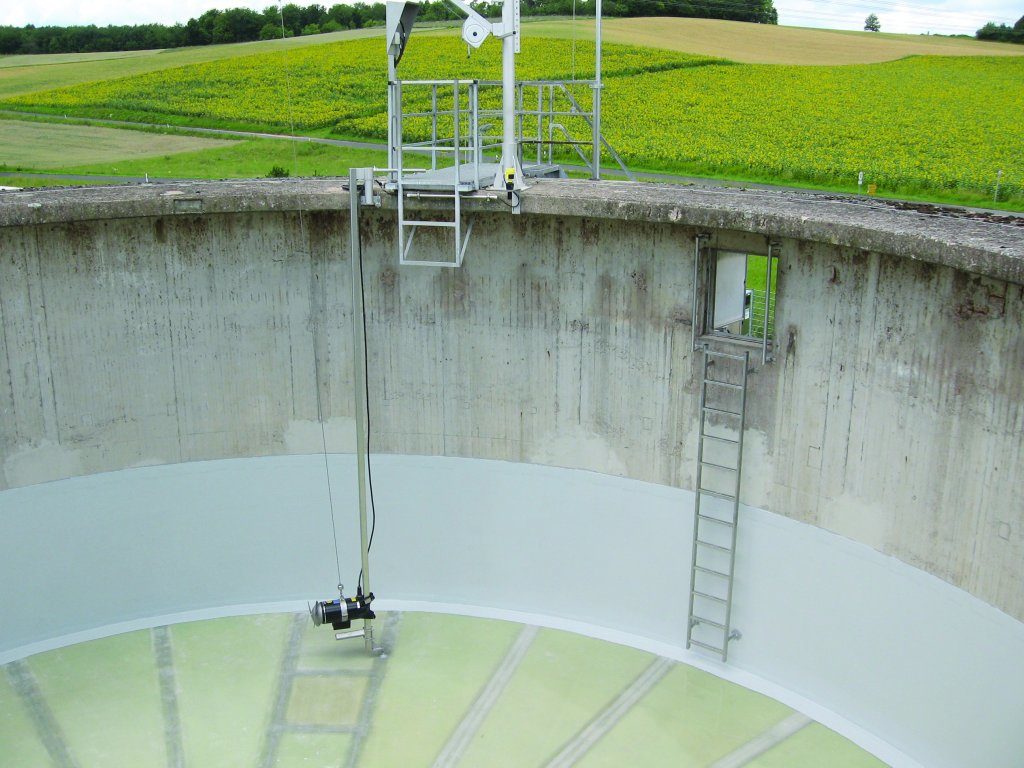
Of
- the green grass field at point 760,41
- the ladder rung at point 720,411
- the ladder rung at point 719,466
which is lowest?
the ladder rung at point 719,466

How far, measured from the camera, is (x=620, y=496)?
12117 millimetres

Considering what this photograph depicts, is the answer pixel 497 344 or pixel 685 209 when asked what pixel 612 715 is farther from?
pixel 685 209

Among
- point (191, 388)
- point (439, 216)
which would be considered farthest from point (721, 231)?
point (191, 388)

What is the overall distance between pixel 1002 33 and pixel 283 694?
19.9 meters

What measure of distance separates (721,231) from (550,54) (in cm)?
1335

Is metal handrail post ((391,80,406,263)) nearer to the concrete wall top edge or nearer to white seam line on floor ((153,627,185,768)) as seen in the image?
the concrete wall top edge

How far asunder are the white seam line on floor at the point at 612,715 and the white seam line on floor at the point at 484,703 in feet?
3.00

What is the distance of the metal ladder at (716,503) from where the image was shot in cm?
1105

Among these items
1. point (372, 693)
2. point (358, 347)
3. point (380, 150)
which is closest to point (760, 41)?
point (380, 150)

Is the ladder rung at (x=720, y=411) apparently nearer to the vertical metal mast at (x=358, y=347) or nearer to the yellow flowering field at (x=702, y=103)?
the vertical metal mast at (x=358, y=347)

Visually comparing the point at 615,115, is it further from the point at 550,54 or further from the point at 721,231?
the point at 721,231

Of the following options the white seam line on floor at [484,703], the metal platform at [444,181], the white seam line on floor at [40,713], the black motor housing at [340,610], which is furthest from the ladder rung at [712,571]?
the white seam line on floor at [40,713]

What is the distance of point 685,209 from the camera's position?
10.3 metres

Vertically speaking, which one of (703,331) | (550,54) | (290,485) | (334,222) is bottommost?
(290,485)
